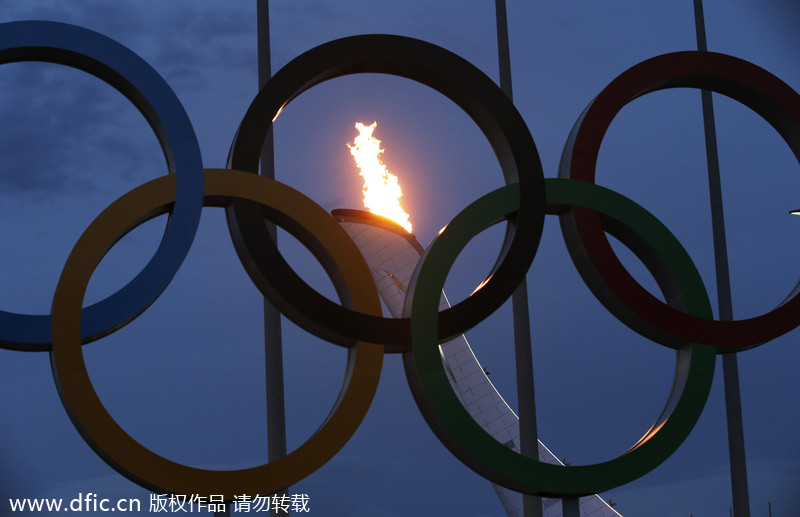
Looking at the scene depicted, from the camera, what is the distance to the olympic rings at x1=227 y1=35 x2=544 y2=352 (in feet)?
49.7

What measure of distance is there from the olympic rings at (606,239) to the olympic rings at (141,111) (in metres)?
5.62

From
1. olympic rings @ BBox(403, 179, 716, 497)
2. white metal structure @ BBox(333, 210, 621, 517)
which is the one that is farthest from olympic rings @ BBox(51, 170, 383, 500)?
white metal structure @ BBox(333, 210, 621, 517)

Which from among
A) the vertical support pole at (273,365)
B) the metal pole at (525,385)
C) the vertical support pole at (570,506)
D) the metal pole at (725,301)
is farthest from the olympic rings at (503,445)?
the metal pole at (725,301)

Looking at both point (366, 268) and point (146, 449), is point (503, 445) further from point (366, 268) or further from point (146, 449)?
point (146, 449)

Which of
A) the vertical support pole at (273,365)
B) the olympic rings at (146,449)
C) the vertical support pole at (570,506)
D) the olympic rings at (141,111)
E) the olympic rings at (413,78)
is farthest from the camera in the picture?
the vertical support pole at (273,365)

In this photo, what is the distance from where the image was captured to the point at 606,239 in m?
16.5

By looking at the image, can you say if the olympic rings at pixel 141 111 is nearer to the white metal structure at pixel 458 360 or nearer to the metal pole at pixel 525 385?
the metal pole at pixel 525 385

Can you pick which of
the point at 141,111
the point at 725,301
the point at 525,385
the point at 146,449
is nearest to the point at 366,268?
the point at 146,449

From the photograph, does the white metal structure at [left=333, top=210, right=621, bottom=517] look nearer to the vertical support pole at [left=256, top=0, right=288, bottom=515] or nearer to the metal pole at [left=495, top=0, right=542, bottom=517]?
the metal pole at [left=495, top=0, right=542, bottom=517]

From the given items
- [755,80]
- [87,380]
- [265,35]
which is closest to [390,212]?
[265,35]

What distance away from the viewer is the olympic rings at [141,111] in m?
14.8

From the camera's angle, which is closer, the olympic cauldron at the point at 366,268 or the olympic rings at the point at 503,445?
the olympic cauldron at the point at 366,268

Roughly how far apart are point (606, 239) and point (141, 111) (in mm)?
7086

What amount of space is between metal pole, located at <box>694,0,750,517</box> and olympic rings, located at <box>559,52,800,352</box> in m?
4.32
